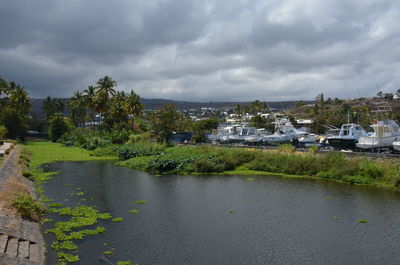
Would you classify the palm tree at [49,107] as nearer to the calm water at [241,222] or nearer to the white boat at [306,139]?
the white boat at [306,139]

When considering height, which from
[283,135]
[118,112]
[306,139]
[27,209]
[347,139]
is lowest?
[27,209]

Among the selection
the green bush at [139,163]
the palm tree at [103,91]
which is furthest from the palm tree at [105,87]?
the green bush at [139,163]

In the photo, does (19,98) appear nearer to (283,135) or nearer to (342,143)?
(283,135)

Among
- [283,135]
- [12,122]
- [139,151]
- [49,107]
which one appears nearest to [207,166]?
[139,151]

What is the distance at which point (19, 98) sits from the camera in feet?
301

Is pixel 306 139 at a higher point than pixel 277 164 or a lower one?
higher

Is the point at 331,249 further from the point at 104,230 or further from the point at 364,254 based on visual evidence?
the point at 104,230

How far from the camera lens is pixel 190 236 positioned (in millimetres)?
19031

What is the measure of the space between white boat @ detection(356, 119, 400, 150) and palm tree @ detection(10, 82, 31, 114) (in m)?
80.6

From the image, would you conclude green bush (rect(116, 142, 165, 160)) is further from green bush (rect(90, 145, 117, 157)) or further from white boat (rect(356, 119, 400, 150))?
white boat (rect(356, 119, 400, 150))

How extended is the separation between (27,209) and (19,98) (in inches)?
3174

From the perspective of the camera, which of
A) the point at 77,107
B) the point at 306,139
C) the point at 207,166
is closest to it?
the point at 207,166

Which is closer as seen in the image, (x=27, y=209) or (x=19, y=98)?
(x=27, y=209)

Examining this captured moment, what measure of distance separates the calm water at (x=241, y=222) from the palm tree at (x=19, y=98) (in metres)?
66.2
